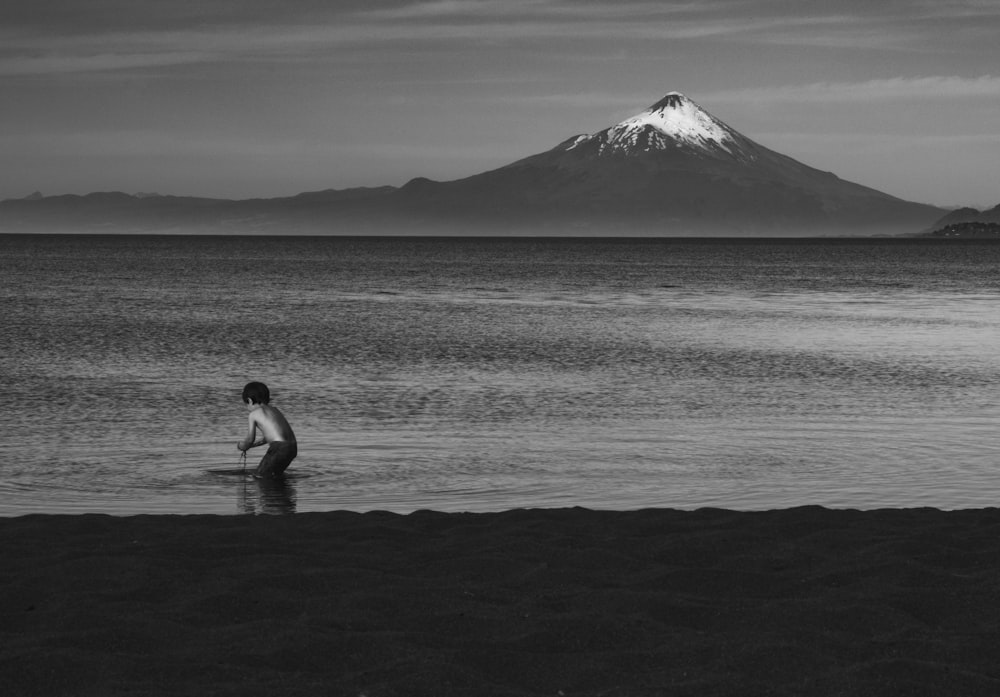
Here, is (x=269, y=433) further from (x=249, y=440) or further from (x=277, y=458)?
(x=249, y=440)

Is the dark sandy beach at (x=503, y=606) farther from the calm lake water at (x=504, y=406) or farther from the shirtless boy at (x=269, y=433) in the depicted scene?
the shirtless boy at (x=269, y=433)

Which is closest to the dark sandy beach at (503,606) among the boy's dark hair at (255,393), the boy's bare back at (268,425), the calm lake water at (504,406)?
the calm lake water at (504,406)

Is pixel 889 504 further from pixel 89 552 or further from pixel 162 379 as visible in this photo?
pixel 162 379

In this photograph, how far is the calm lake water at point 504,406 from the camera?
45.3ft

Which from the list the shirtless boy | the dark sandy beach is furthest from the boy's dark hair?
the dark sandy beach

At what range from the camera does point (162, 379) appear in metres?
26.3

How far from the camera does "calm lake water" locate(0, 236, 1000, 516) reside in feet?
45.3

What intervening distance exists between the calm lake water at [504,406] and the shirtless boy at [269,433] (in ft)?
0.93

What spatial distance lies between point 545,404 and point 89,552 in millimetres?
14229

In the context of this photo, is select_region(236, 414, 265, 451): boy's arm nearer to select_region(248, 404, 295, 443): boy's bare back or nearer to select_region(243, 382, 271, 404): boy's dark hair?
select_region(248, 404, 295, 443): boy's bare back

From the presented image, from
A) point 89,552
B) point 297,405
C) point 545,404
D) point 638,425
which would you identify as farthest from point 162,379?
point 89,552

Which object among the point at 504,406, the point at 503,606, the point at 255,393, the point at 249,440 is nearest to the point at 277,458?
the point at 249,440

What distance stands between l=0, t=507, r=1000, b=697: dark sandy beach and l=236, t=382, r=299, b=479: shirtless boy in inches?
138

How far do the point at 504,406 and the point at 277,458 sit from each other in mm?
8480
